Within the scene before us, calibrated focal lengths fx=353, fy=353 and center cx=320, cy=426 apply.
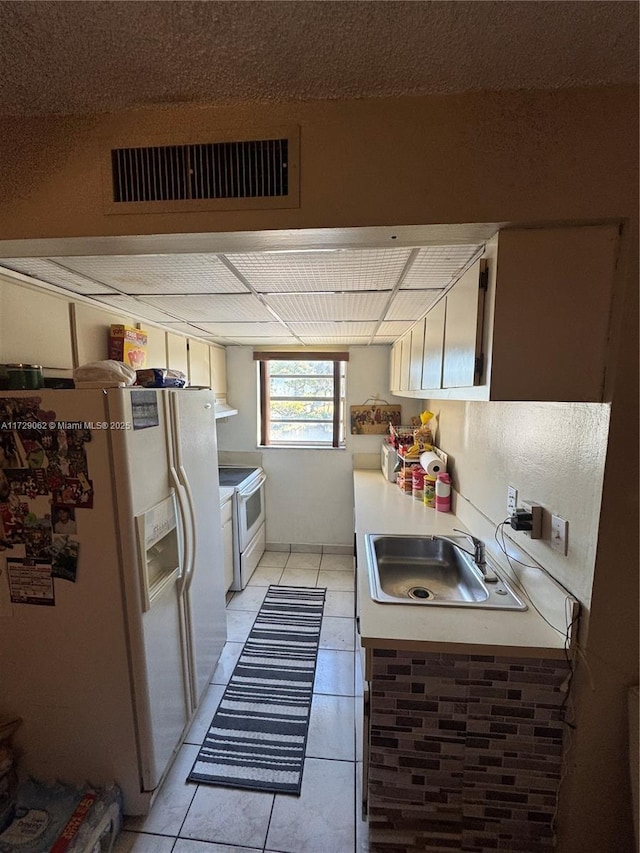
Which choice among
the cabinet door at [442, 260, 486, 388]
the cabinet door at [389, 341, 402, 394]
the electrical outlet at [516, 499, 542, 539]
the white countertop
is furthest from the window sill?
the electrical outlet at [516, 499, 542, 539]

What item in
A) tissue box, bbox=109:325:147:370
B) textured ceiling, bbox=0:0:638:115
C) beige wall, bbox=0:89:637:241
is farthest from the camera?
tissue box, bbox=109:325:147:370

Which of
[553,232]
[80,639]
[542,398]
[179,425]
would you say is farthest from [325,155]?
[80,639]

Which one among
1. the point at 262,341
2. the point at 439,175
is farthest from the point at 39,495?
the point at 262,341

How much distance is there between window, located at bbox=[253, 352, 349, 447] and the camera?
12.2 feet

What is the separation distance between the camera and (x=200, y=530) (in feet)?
6.23

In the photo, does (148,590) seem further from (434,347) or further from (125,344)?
(434,347)

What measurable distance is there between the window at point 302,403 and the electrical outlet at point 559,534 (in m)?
2.59

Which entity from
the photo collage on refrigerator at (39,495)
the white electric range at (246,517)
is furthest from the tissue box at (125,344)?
the white electric range at (246,517)

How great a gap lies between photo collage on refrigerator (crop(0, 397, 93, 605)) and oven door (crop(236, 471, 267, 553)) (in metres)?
1.62

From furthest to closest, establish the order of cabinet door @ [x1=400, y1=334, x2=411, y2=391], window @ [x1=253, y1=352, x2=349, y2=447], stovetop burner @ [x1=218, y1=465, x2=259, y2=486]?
window @ [x1=253, y1=352, x2=349, y2=447]
stovetop burner @ [x1=218, y1=465, x2=259, y2=486]
cabinet door @ [x1=400, y1=334, x2=411, y2=391]

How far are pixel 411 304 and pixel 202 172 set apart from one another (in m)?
1.20

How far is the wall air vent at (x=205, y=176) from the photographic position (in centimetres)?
91

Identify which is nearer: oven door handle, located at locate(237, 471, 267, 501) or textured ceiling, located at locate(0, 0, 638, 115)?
textured ceiling, located at locate(0, 0, 638, 115)

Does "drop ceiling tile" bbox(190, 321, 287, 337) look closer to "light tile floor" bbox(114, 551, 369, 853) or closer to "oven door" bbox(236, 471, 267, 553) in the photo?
"oven door" bbox(236, 471, 267, 553)
